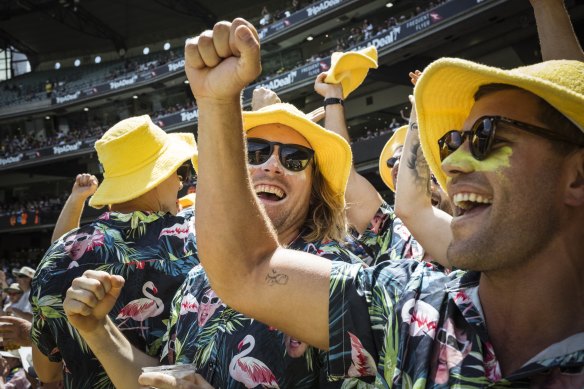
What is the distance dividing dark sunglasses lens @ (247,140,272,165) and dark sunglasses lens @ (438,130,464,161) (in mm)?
813

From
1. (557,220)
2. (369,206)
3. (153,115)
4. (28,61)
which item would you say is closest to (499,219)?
(557,220)

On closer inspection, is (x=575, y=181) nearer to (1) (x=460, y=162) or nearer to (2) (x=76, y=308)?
(1) (x=460, y=162)

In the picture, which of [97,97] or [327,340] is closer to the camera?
[327,340]

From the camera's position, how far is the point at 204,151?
1348mm

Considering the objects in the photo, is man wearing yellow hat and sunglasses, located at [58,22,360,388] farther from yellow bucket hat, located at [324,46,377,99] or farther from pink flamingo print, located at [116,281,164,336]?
yellow bucket hat, located at [324,46,377,99]

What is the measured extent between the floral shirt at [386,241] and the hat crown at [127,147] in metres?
1.06

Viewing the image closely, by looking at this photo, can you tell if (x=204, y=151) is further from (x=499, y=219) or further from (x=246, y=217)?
(x=499, y=219)

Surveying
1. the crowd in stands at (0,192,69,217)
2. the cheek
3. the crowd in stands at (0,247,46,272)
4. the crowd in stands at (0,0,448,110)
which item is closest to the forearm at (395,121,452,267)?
the cheek

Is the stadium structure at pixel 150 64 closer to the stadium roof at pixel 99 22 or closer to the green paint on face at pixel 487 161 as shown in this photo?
the stadium roof at pixel 99 22

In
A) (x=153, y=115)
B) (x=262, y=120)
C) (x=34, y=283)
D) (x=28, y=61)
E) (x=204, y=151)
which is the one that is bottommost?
(x=34, y=283)

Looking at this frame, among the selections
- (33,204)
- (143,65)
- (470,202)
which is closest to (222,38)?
(470,202)

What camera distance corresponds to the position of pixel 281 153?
2199 mm

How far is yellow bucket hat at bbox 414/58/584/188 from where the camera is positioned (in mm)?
1248

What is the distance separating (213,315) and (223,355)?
15 centimetres
